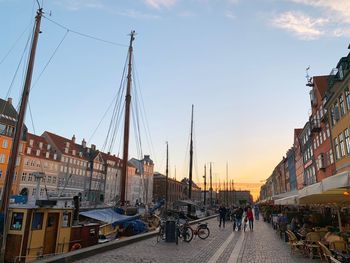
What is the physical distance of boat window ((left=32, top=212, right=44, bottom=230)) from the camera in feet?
46.5

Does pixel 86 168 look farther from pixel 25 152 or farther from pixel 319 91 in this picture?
pixel 319 91

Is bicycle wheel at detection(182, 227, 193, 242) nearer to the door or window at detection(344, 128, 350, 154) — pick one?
the door

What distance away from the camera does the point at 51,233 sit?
1505 cm

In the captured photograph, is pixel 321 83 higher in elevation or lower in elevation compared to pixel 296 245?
higher

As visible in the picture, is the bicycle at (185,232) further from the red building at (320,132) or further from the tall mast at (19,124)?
the red building at (320,132)

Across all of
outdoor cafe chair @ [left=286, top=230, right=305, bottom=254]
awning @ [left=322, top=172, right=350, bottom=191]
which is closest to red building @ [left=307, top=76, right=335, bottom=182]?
outdoor cafe chair @ [left=286, top=230, right=305, bottom=254]

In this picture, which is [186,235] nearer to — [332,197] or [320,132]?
[332,197]

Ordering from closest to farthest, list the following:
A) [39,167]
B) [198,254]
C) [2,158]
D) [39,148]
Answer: [198,254], [2,158], [39,167], [39,148]

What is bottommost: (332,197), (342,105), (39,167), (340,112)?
(332,197)

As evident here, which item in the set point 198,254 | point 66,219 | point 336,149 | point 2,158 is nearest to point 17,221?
point 66,219

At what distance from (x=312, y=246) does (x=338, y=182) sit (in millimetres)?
4996

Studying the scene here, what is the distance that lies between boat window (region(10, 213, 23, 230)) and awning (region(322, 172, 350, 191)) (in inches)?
484

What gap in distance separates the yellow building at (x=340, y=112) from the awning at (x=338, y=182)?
Result: 2093 centimetres

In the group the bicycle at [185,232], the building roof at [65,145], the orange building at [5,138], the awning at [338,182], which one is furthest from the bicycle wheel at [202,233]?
the building roof at [65,145]
